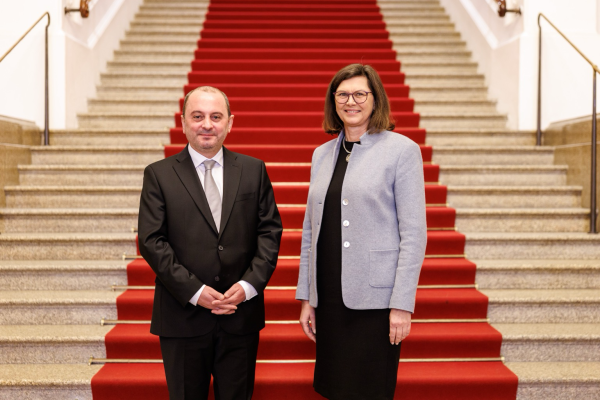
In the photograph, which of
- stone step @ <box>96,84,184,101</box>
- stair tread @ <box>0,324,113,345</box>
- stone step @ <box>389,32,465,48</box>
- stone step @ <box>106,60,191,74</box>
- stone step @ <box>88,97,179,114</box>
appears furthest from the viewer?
stone step @ <box>389,32,465,48</box>

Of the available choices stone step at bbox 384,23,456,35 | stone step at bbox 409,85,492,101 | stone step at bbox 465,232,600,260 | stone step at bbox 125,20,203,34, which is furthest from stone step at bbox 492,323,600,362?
stone step at bbox 125,20,203,34

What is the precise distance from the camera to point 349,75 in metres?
1.68

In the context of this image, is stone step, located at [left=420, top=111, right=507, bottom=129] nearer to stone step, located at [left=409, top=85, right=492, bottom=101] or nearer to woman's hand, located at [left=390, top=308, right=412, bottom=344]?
stone step, located at [left=409, top=85, right=492, bottom=101]

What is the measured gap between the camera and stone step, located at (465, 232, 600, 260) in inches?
128

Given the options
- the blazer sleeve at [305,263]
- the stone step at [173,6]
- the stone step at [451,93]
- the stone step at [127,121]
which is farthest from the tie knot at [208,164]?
the stone step at [173,6]

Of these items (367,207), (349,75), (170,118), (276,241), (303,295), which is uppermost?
(170,118)

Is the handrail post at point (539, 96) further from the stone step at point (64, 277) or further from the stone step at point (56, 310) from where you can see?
the stone step at point (56, 310)

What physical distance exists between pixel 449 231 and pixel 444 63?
254 centimetres

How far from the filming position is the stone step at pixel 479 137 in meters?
4.22

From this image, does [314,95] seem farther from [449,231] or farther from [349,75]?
[349,75]

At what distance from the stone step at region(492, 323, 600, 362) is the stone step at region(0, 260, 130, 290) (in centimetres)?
223

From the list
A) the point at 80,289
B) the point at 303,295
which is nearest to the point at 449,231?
the point at 303,295

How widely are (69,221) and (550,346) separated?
10.1 ft

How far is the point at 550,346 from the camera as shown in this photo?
2670mm
